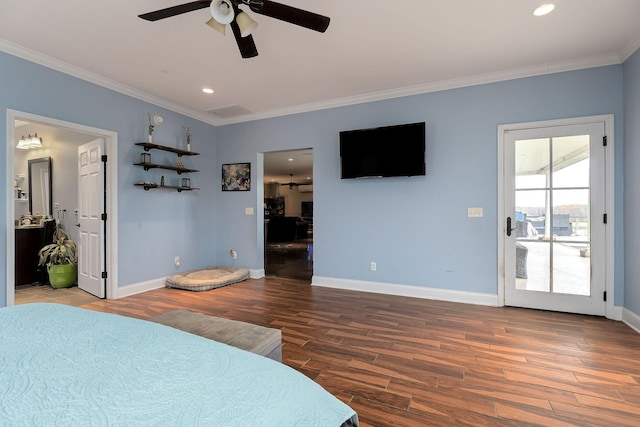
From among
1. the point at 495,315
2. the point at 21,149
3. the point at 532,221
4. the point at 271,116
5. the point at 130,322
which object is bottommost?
the point at 495,315

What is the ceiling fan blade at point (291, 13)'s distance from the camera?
70.2 inches

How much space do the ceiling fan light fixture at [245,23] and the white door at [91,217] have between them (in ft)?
9.41

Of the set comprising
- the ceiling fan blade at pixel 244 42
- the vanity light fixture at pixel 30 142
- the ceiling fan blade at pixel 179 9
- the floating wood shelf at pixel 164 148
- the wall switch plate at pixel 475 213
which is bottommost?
the wall switch plate at pixel 475 213

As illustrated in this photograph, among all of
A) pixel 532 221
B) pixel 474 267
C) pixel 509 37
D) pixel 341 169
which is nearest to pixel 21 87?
pixel 341 169

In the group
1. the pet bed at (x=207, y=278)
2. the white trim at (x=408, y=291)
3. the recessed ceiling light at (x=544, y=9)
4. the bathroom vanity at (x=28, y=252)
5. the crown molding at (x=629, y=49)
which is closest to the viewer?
the recessed ceiling light at (x=544, y=9)

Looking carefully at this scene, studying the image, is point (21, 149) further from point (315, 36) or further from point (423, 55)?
point (423, 55)

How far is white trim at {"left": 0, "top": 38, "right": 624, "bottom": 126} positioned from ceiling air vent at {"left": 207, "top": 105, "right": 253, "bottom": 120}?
0.48 feet

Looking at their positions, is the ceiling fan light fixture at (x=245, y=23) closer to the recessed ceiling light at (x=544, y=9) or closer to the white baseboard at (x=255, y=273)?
the recessed ceiling light at (x=544, y=9)

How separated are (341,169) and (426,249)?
157cm

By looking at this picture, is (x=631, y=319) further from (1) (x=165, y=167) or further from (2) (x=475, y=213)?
(1) (x=165, y=167)

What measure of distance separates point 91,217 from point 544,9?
5285 mm

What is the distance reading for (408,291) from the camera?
3795 mm

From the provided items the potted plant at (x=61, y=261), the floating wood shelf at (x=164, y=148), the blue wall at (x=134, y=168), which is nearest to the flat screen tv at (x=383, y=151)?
the floating wood shelf at (x=164, y=148)

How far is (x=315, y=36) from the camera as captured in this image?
2621mm
